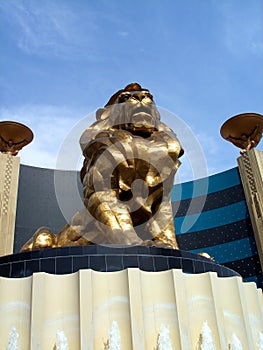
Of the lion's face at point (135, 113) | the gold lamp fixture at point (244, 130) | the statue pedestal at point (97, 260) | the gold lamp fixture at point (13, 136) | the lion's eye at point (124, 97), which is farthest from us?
the gold lamp fixture at point (244, 130)

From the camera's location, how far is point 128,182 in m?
8.09

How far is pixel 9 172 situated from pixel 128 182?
277 inches

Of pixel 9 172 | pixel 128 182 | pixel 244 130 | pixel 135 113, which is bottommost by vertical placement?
pixel 128 182

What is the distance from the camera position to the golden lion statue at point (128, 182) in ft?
25.0

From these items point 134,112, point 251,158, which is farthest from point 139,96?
point 251,158

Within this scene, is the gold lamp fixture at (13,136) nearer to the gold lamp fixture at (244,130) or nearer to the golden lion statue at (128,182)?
the golden lion statue at (128,182)

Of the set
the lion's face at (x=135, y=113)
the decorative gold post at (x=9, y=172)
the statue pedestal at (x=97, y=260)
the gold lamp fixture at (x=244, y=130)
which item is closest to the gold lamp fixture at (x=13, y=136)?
the decorative gold post at (x=9, y=172)

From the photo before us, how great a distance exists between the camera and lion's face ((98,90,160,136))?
28.9 feet

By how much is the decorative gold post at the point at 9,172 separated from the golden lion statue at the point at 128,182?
5322 mm

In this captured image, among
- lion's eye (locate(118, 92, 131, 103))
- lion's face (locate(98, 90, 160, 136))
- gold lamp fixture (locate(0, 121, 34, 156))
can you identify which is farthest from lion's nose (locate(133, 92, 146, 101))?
gold lamp fixture (locate(0, 121, 34, 156))

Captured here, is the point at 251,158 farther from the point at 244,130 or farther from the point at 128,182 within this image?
the point at 128,182

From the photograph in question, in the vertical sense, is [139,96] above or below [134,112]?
above

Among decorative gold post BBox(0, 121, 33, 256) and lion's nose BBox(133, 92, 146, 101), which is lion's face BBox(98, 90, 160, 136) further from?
decorative gold post BBox(0, 121, 33, 256)

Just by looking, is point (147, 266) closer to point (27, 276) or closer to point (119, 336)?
point (119, 336)
